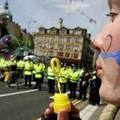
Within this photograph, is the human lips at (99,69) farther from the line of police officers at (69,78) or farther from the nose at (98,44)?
the line of police officers at (69,78)

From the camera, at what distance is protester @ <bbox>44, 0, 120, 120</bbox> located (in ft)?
5.03

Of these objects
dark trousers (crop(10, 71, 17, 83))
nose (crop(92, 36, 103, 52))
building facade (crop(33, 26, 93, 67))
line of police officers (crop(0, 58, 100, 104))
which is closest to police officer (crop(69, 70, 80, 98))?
line of police officers (crop(0, 58, 100, 104))

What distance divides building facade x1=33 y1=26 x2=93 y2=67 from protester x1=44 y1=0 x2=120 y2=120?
462 ft

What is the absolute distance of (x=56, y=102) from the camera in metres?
2.24

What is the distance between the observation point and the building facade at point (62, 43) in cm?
14475

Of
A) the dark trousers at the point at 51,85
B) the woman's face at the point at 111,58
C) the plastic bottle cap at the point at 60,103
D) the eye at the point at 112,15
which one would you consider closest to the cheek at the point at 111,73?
the woman's face at the point at 111,58

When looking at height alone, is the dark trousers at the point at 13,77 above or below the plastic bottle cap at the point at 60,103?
below

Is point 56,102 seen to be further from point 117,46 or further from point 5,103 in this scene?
point 5,103

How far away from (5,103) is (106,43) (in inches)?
686

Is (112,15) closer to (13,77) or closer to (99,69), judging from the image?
(99,69)

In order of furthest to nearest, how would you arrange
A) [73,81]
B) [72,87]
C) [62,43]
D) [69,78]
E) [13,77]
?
[62,43]
[13,77]
[69,78]
[73,81]
[72,87]

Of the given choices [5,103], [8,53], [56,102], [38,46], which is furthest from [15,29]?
[56,102]

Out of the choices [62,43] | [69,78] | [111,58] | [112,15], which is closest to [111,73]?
[111,58]

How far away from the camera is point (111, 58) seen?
157cm
